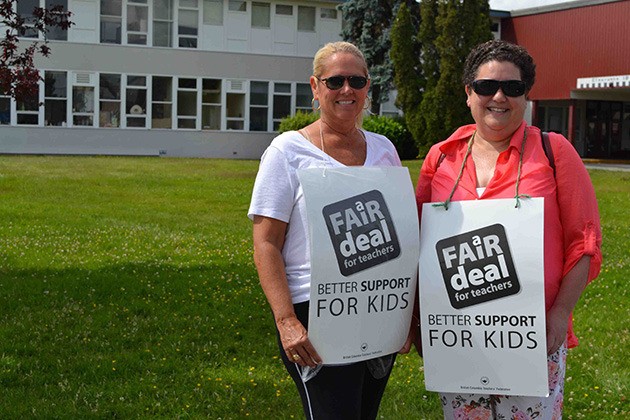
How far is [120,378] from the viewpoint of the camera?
6.29 metres

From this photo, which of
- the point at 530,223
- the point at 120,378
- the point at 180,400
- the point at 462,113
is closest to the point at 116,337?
the point at 120,378

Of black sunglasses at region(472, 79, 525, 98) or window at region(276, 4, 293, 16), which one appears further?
window at region(276, 4, 293, 16)

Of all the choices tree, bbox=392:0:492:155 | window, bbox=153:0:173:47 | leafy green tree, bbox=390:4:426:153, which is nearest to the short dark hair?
tree, bbox=392:0:492:155

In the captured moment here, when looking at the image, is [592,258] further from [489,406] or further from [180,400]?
[180,400]

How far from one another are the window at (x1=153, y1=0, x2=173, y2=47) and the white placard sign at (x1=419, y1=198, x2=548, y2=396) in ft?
119

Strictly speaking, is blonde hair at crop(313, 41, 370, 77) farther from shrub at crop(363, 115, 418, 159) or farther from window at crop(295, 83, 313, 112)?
window at crop(295, 83, 313, 112)

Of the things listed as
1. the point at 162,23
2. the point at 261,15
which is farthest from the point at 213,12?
the point at 162,23

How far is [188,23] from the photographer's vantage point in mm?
38562

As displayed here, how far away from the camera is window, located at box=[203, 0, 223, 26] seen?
1527 inches

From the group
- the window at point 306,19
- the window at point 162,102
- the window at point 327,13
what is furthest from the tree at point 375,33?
the window at point 162,102

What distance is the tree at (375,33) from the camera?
36656 millimetres

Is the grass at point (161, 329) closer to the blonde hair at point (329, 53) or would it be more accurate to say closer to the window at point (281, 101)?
the blonde hair at point (329, 53)

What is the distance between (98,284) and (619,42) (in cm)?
3108

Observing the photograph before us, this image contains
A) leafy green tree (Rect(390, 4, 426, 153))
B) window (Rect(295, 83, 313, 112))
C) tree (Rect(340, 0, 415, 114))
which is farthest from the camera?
window (Rect(295, 83, 313, 112))
